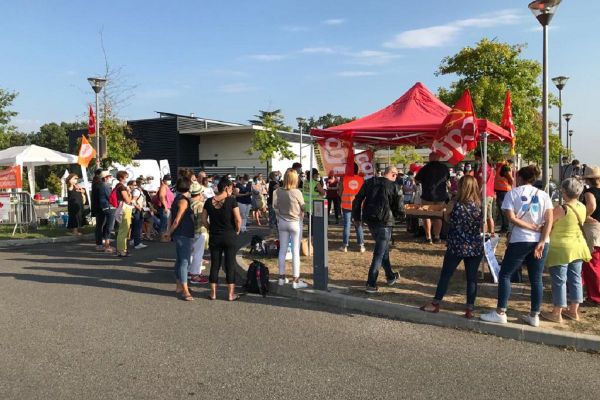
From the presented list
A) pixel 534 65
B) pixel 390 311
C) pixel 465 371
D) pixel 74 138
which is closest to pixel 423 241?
pixel 390 311

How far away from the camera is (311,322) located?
603 cm

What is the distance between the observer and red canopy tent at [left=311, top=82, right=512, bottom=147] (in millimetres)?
10180

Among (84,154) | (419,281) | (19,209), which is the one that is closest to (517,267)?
(419,281)

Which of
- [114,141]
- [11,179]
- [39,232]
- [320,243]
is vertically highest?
[114,141]

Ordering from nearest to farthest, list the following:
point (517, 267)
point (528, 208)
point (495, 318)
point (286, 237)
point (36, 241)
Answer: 1. point (528, 208)
2. point (517, 267)
3. point (495, 318)
4. point (286, 237)
5. point (36, 241)

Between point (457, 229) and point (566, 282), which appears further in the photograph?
point (566, 282)

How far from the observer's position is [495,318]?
5.64 meters

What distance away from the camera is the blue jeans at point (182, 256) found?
7141 millimetres

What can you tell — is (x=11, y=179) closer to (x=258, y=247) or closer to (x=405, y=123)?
(x=258, y=247)

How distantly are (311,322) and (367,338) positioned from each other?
0.83 meters

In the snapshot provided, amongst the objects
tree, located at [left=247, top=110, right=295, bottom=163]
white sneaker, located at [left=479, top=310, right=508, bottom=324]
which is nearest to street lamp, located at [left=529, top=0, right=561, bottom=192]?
white sneaker, located at [left=479, top=310, right=508, bottom=324]

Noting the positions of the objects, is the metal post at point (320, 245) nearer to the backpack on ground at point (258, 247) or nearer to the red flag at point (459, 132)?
the red flag at point (459, 132)

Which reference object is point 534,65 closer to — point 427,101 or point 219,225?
point 427,101

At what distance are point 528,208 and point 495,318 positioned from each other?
50.9 inches
